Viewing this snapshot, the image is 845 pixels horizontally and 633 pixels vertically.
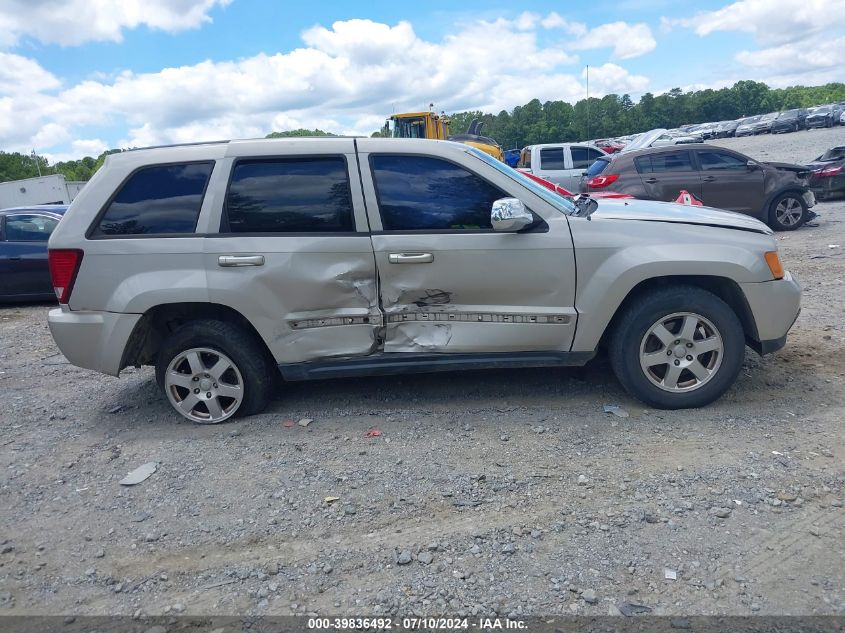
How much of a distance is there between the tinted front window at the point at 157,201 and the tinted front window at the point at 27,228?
250 inches

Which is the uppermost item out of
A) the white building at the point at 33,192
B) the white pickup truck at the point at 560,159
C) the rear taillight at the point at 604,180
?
the white building at the point at 33,192

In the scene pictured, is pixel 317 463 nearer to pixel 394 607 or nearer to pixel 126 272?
pixel 394 607

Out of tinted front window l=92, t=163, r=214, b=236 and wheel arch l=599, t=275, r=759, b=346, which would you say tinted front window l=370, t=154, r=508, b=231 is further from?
tinted front window l=92, t=163, r=214, b=236

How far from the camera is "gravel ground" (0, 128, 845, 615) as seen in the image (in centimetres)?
267

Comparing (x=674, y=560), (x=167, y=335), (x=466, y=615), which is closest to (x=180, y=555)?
(x=466, y=615)

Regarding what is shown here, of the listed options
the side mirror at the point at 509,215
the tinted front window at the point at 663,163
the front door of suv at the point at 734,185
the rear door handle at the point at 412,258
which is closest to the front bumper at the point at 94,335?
the rear door handle at the point at 412,258

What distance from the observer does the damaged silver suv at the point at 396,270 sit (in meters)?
4.07

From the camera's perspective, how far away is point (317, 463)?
3.81 m

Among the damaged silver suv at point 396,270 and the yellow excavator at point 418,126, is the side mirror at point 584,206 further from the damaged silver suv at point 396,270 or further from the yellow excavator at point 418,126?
the yellow excavator at point 418,126

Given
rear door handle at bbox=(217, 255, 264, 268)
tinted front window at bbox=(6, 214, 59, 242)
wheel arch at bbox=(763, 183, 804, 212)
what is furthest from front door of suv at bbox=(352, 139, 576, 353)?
wheel arch at bbox=(763, 183, 804, 212)

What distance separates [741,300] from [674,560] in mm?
2063

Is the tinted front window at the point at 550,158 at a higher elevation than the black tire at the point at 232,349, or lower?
higher

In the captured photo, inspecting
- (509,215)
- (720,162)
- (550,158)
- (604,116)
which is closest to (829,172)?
(720,162)

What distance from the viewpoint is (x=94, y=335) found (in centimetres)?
429
